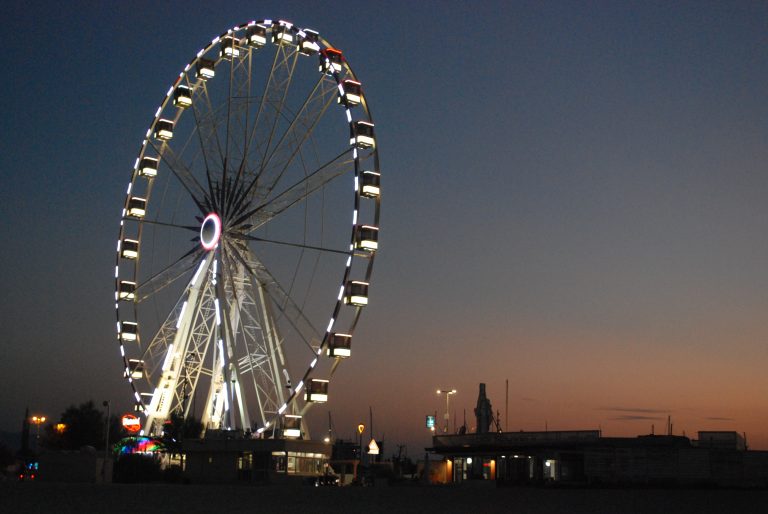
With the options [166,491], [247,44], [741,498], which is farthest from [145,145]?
[741,498]

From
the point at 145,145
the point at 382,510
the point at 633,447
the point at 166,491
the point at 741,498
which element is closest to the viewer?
the point at 382,510

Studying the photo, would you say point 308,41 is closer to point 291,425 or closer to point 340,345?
point 340,345

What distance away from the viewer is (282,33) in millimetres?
45125

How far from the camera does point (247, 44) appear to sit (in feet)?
150

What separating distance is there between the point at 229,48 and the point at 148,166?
7.31 metres

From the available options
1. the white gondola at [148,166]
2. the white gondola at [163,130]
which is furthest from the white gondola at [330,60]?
the white gondola at [148,166]

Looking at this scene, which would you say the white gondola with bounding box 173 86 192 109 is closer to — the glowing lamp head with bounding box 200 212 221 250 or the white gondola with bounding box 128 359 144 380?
the glowing lamp head with bounding box 200 212 221 250

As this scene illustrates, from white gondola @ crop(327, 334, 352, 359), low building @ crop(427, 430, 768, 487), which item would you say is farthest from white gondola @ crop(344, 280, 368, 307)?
low building @ crop(427, 430, 768, 487)

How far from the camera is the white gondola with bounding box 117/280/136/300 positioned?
48.0 metres

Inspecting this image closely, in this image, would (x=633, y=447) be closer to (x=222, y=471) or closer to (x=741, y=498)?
(x=741, y=498)

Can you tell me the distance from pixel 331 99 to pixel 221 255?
851 cm

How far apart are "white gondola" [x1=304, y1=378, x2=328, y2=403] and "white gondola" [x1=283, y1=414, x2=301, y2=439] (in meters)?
2.40

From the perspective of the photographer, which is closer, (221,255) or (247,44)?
(221,255)

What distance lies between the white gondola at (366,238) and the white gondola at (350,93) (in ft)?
18.7
